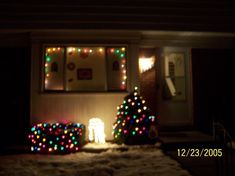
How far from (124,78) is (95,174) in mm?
3359

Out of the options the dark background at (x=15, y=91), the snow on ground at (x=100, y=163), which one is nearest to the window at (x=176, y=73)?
the snow on ground at (x=100, y=163)

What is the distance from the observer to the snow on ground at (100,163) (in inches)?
173

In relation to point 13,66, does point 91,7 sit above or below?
above

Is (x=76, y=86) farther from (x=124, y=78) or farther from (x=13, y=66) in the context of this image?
(x=13, y=66)

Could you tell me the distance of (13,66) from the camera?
25.4 ft

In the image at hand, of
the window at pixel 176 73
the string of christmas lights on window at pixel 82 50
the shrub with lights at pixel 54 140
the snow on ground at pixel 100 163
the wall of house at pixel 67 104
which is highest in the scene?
the string of christmas lights on window at pixel 82 50

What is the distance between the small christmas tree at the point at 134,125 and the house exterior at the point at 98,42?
0.63m

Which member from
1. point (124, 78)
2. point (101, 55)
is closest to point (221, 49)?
point (124, 78)

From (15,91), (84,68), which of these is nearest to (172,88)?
(84,68)

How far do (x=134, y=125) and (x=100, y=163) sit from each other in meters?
1.60

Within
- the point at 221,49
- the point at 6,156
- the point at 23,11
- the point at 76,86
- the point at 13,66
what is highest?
the point at 23,11

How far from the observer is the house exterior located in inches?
239
